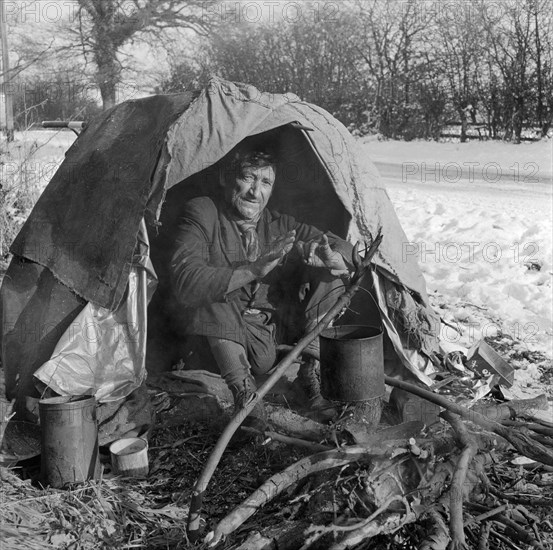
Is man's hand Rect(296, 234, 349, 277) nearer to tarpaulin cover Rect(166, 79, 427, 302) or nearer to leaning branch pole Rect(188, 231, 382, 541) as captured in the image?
tarpaulin cover Rect(166, 79, 427, 302)

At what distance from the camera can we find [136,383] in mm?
3371

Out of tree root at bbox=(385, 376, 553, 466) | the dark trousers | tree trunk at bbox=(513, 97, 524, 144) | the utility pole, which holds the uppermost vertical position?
the utility pole

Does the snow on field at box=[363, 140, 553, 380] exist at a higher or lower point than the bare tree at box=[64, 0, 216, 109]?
lower

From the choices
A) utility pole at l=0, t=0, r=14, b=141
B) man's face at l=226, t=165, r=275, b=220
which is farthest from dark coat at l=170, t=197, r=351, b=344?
utility pole at l=0, t=0, r=14, b=141

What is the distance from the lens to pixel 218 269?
3.32 m

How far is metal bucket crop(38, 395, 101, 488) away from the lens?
2814mm

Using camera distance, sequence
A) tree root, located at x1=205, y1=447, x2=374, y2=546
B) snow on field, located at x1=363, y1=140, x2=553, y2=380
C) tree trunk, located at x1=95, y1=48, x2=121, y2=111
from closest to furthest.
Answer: tree root, located at x1=205, y1=447, x2=374, y2=546, snow on field, located at x1=363, y1=140, x2=553, y2=380, tree trunk, located at x1=95, y1=48, x2=121, y2=111

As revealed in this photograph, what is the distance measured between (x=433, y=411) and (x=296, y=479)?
1097 millimetres

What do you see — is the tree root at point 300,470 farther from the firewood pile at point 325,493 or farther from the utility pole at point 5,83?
the utility pole at point 5,83

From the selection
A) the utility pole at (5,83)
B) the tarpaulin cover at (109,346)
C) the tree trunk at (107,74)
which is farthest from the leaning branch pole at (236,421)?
the tree trunk at (107,74)

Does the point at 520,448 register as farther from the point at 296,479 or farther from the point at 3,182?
the point at 3,182

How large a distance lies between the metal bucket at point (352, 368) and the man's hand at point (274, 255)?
452 millimetres

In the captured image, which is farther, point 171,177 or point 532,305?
point 532,305

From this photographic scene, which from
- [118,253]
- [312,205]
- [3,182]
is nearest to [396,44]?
[3,182]
